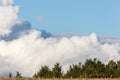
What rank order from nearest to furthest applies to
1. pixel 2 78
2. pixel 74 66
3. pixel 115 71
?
pixel 2 78
pixel 115 71
pixel 74 66

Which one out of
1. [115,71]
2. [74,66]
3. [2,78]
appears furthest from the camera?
[74,66]

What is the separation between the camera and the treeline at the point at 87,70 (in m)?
148

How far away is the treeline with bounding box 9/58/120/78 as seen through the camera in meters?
148

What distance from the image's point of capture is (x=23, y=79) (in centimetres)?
7712

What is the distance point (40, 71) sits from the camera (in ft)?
520

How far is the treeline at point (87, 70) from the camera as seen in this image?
14825 centimetres

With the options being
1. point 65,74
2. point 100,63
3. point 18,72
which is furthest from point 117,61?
point 18,72

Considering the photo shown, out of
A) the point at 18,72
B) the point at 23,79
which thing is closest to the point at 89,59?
the point at 18,72

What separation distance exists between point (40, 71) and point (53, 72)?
339 inches

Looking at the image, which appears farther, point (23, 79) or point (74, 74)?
point (74, 74)

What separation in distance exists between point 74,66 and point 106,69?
1396 cm

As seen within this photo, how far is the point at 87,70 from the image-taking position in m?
150

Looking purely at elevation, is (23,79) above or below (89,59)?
below

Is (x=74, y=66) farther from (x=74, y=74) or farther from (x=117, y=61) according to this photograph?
(x=117, y=61)
